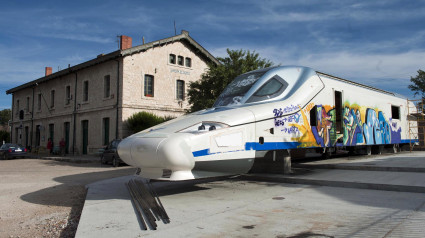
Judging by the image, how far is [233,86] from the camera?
8.95 m

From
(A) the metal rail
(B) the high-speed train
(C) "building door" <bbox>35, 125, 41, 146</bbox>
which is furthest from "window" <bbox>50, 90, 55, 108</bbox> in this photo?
(B) the high-speed train

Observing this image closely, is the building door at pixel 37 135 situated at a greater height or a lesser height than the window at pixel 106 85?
lesser

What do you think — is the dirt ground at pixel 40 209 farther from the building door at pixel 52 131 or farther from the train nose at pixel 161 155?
the building door at pixel 52 131

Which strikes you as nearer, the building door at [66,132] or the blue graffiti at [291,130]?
the blue graffiti at [291,130]

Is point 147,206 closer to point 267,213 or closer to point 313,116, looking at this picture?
point 267,213

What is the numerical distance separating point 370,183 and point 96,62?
21581 millimetres

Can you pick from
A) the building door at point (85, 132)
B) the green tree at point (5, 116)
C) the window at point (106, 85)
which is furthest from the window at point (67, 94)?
the green tree at point (5, 116)

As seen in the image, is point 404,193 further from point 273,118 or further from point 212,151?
point 212,151

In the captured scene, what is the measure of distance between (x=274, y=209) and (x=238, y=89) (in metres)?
3.90

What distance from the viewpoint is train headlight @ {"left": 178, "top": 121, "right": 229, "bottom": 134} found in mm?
6395

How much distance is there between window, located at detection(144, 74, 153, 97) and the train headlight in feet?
56.7

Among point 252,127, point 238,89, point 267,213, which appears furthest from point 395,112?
point 267,213

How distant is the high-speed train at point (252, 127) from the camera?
20.0 feet

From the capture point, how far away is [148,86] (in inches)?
927
